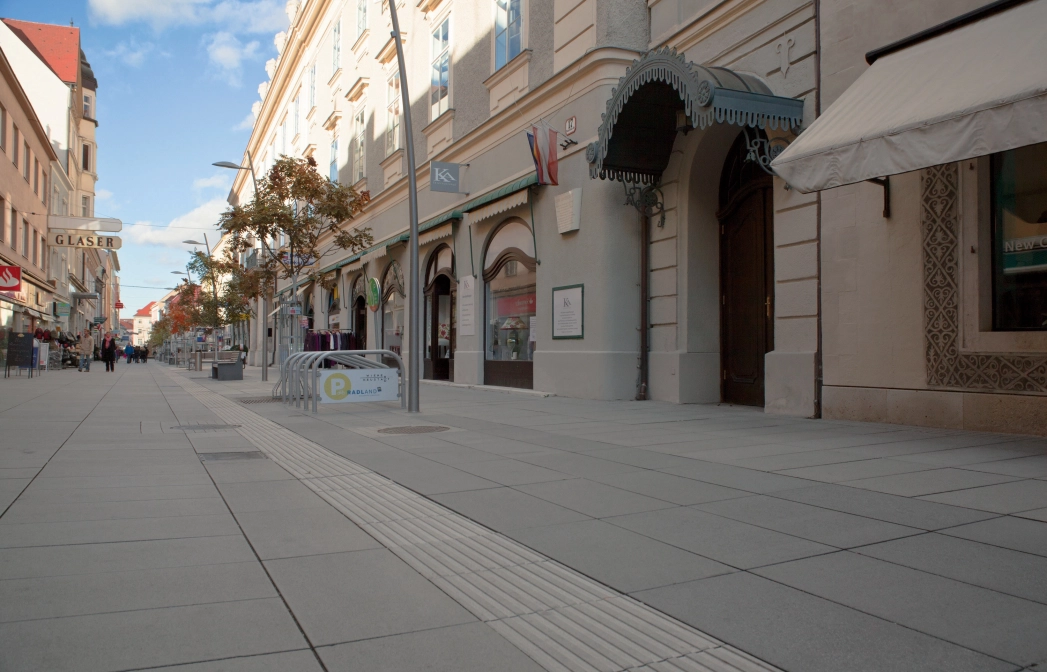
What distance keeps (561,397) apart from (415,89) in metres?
11.8

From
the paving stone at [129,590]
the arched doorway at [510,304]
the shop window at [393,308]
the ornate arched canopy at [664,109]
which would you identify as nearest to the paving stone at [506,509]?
the paving stone at [129,590]

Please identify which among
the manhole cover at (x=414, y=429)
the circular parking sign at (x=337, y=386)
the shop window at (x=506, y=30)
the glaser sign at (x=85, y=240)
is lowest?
the manhole cover at (x=414, y=429)

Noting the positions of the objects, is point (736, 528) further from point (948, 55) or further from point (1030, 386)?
point (948, 55)

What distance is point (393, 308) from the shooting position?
2406cm

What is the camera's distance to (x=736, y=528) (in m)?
4.21

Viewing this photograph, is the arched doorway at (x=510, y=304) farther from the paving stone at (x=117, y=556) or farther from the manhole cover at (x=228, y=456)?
the paving stone at (x=117, y=556)

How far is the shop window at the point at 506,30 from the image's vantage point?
632 inches

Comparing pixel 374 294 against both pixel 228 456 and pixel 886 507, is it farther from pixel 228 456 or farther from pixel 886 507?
pixel 886 507

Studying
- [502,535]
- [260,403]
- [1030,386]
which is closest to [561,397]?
[260,403]

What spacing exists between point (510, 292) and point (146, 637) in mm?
13832

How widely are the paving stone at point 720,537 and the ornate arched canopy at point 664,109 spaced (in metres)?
6.02

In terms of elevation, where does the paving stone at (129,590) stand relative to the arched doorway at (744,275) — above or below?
below

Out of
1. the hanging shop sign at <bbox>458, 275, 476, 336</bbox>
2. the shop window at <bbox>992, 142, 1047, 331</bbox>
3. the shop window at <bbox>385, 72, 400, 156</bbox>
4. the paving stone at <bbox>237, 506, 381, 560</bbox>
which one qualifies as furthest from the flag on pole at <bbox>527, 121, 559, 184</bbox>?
the paving stone at <bbox>237, 506, 381, 560</bbox>

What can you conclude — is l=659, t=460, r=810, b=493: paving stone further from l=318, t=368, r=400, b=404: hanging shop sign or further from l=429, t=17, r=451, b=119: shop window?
l=429, t=17, r=451, b=119: shop window
